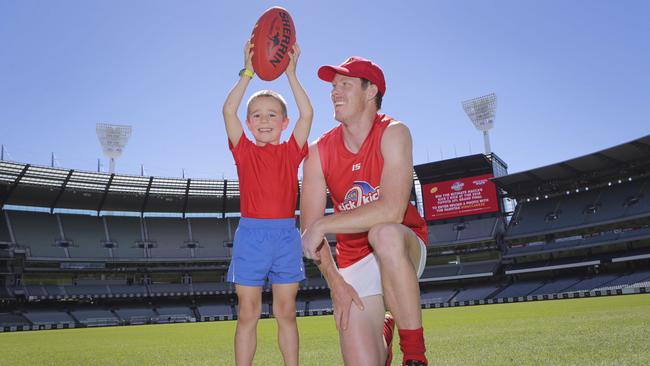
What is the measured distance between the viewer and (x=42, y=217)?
149 ft

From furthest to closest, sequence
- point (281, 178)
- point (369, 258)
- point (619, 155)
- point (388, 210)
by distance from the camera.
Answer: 1. point (619, 155)
2. point (281, 178)
3. point (369, 258)
4. point (388, 210)

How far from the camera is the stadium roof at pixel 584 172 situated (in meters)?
37.2

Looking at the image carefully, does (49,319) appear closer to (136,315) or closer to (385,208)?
(136,315)

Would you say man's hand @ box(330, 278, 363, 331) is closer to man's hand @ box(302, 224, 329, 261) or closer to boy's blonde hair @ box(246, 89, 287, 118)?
man's hand @ box(302, 224, 329, 261)

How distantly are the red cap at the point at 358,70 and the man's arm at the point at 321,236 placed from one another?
68 cm

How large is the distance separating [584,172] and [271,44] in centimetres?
4438

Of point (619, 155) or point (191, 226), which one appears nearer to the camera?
point (619, 155)

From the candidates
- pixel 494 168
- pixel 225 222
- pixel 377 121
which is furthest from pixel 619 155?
pixel 377 121

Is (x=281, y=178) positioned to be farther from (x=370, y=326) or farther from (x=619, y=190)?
(x=619, y=190)

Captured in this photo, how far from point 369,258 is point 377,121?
1048 millimetres

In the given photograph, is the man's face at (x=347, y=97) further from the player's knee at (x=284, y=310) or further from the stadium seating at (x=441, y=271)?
the stadium seating at (x=441, y=271)

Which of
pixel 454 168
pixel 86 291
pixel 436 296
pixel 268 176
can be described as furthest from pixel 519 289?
Answer: pixel 268 176

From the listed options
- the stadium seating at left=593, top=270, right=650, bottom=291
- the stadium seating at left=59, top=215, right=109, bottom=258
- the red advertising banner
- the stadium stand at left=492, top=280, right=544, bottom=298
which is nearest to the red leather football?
the stadium seating at left=593, top=270, right=650, bottom=291

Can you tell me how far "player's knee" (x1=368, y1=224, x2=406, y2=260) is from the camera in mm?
2912
